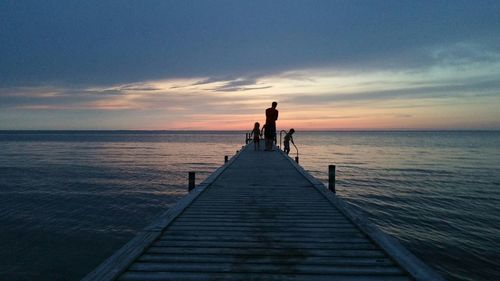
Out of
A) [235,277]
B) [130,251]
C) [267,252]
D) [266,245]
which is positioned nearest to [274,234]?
[266,245]

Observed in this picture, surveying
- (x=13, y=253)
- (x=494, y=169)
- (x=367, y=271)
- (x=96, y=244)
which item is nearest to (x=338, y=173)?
(x=494, y=169)

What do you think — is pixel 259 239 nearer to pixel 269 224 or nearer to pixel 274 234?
pixel 274 234

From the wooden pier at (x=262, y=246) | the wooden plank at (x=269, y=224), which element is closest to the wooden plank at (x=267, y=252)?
the wooden pier at (x=262, y=246)

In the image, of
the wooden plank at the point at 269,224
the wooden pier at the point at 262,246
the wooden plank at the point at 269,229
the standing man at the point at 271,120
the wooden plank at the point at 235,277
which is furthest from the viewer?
the standing man at the point at 271,120

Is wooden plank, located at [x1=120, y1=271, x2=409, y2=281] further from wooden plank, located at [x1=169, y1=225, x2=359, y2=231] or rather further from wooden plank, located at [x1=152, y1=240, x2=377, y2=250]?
wooden plank, located at [x1=169, y1=225, x2=359, y2=231]

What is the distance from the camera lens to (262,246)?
459 cm

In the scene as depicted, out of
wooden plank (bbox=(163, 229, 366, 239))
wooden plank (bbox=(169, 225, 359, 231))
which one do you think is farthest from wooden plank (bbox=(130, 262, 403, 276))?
wooden plank (bbox=(169, 225, 359, 231))

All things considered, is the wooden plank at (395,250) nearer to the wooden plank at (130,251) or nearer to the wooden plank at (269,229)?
the wooden plank at (269,229)

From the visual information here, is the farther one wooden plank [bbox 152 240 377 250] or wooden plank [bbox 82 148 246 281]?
wooden plank [bbox 152 240 377 250]

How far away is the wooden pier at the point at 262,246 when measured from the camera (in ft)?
12.2

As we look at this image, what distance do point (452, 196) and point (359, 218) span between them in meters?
15.3

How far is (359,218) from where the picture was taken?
578cm

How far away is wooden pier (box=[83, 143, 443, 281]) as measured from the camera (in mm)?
3732

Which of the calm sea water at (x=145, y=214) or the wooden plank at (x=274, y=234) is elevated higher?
the wooden plank at (x=274, y=234)
